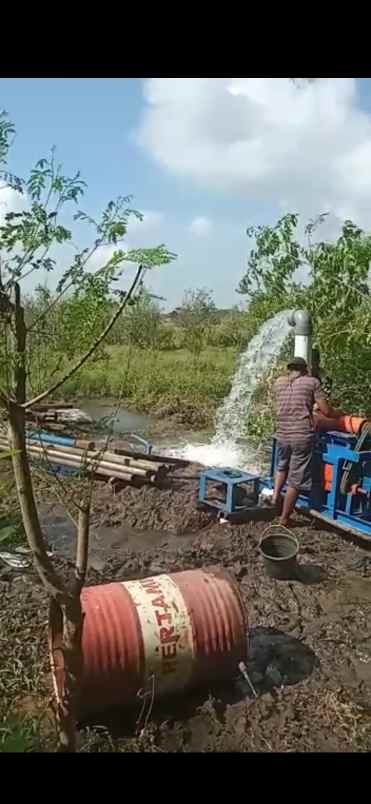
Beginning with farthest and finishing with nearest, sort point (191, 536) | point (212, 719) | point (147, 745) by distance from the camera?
point (191, 536) → point (212, 719) → point (147, 745)

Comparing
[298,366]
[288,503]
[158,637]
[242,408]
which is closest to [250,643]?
[158,637]

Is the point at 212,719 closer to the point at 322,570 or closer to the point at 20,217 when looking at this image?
the point at 322,570

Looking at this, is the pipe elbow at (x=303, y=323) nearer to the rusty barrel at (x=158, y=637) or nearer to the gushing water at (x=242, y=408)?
the gushing water at (x=242, y=408)

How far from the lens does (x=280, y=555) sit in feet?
22.3

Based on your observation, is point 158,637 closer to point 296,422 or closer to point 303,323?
point 296,422

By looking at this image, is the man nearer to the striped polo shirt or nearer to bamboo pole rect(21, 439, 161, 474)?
the striped polo shirt

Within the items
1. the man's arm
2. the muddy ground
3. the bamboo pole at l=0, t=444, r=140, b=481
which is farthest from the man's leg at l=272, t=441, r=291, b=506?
the bamboo pole at l=0, t=444, r=140, b=481

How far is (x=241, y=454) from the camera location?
1256 cm

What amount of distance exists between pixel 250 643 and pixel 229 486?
2745 mm

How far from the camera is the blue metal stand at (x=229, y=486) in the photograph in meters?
7.96

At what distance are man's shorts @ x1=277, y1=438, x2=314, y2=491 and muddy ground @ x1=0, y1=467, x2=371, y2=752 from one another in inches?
A: 26.4
